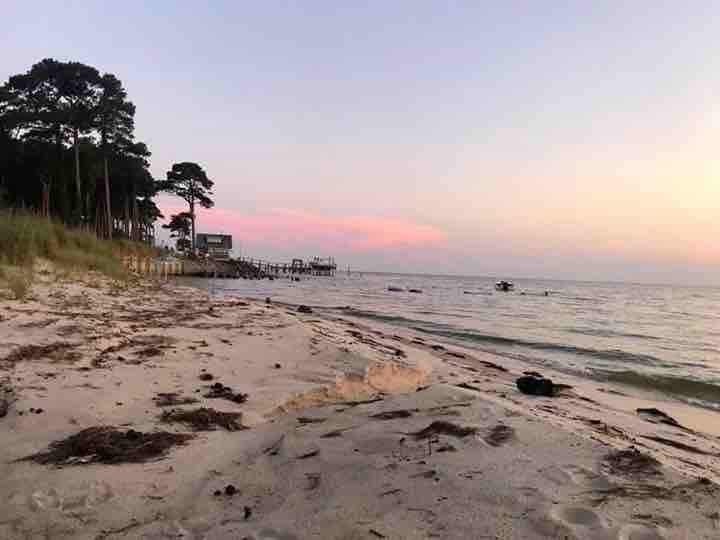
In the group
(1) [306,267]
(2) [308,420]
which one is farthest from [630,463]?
(1) [306,267]

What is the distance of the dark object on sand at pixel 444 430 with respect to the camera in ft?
11.8

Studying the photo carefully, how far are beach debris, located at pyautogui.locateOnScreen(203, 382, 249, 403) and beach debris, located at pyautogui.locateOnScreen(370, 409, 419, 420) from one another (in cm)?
143

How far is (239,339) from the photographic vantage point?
327 inches

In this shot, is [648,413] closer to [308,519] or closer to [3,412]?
[308,519]

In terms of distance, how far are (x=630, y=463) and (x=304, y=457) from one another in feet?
6.60

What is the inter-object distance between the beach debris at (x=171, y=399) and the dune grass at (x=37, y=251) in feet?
20.4

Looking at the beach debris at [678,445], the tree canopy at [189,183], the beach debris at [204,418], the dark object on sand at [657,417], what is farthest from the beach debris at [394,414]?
the tree canopy at [189,183]

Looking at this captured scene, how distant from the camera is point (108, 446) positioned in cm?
352

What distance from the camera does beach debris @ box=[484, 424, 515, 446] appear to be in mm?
3450

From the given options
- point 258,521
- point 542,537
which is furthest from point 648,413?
point 258,521

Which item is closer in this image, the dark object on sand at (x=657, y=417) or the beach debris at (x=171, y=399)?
the beach debris at (x=171, y=399)

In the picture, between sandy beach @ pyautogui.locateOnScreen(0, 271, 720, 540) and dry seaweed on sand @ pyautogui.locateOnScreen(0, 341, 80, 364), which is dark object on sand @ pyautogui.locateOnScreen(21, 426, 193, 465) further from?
dry seaweed on sand @ pyautogui.locateOnScreen(0, 341, 80, 364)

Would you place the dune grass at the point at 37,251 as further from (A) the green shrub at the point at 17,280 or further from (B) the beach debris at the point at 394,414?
(B) the beach debris at the point at 394,414

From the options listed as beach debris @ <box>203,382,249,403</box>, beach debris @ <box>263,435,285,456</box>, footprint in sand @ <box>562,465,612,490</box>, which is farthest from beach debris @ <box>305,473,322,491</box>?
beach debris @ <box>203,382,249,403</box>
